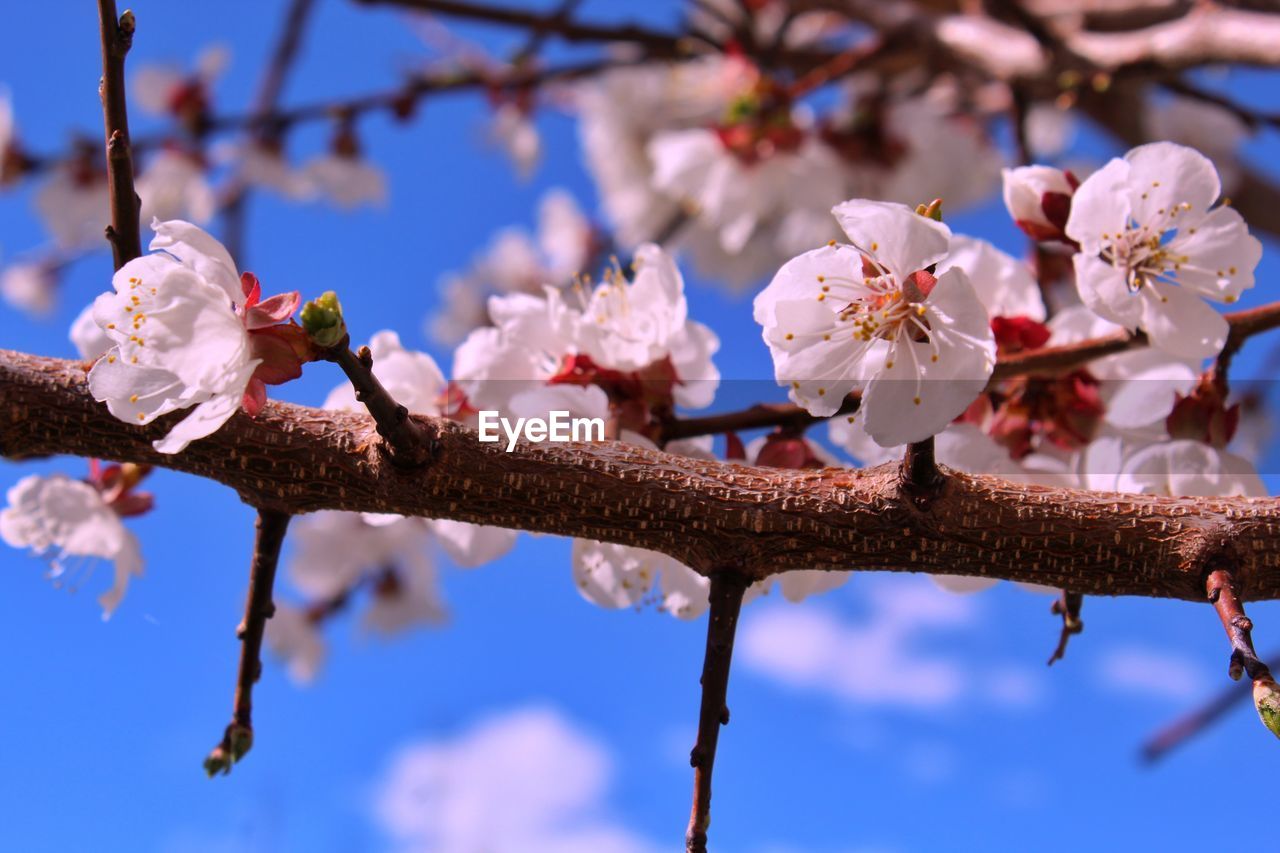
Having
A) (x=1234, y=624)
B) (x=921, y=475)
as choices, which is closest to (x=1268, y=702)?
(x=1234, y=624)

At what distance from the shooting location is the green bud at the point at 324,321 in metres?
0.87

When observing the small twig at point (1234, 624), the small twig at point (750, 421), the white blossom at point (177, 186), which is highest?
the white blossom at point (177, 186)

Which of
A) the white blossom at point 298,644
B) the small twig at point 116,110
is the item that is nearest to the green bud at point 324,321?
the small twig at point 116,110

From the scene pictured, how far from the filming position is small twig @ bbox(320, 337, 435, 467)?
87cm

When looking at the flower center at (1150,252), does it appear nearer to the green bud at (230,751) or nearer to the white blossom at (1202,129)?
the green bud at (230,751)

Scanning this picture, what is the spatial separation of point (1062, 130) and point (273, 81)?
10.5 ft

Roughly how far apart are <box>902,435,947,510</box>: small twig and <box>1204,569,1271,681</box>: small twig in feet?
0.79

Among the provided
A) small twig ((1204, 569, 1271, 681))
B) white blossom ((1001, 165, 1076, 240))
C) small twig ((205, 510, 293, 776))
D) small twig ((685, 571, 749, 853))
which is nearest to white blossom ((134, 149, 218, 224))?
small twig ((205, 510, 293, 776))

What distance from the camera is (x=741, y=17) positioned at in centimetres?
345

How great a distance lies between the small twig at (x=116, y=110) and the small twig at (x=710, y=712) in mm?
641

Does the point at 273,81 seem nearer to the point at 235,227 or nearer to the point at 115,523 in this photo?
the point at 235,227

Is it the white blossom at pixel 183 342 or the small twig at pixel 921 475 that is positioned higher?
the white blossom at pixel 183 342

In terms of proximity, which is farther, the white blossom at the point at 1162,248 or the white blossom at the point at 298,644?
the white blossom at the point at 298,644

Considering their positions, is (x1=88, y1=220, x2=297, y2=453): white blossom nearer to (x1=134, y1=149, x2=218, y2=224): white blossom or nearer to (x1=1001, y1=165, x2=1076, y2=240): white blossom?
(x1=1001, y1=165, x2=1076, y2=240): white blossom
